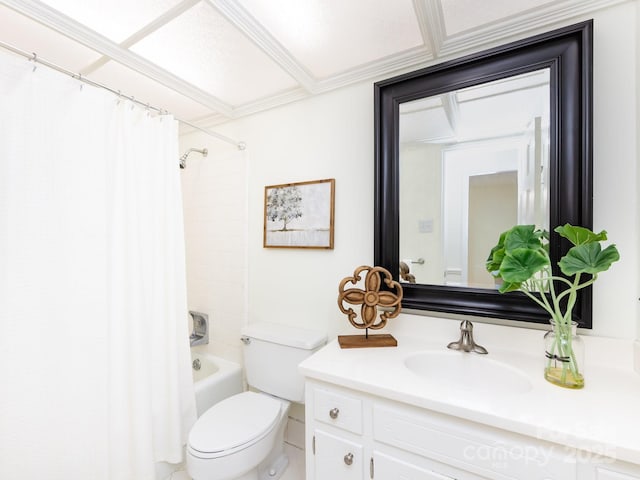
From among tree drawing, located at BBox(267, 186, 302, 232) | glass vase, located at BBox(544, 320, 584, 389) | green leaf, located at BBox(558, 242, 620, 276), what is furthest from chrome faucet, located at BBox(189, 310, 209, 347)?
green leaf, located at BBox(558, 242, 620, 276)

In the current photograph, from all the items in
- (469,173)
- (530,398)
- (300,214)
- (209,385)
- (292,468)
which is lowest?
(292,468)

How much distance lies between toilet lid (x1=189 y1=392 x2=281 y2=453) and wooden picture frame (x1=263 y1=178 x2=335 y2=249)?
0.88m

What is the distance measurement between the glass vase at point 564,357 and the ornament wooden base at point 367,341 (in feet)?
1.81

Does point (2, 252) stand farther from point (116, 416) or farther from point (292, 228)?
point (292, 228)

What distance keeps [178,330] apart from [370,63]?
1685 mm

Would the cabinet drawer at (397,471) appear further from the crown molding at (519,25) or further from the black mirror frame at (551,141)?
the crown molding at (519,25)

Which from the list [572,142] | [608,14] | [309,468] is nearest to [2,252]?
[309,468]

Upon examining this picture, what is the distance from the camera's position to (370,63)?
1468mm

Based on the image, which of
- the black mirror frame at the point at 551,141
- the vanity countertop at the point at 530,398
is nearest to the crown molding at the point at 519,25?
the black mirror frame at the point at 551,141

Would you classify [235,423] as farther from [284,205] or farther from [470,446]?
[284,205]

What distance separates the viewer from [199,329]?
2178 mm

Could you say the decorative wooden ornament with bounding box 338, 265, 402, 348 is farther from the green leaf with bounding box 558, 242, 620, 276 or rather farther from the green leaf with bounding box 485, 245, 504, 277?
the green leaf with bounding box 558, 242, 620, 276

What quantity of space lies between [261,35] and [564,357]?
1.70 m

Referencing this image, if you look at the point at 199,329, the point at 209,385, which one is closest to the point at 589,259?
the point at 209,385
